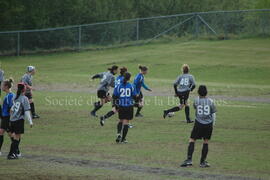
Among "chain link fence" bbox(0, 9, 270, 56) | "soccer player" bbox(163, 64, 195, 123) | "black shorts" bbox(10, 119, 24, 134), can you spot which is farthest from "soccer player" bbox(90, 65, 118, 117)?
"chain link fence" bbox(0, 9, 270, 56)

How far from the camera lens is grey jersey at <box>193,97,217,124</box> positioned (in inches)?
614

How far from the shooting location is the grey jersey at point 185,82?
23.3 metres

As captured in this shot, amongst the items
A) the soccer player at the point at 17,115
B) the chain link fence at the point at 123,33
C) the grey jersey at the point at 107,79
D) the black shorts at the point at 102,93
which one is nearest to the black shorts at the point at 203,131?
the soccer player at the point at 17,115

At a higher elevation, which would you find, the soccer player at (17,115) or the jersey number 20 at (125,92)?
the jersey number 20 at (125,92)

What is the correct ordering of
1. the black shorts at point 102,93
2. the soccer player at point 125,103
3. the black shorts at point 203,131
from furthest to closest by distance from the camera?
the black shorts at point 102,93, the soccer player at point 125,103, the black shorts at point 203,131

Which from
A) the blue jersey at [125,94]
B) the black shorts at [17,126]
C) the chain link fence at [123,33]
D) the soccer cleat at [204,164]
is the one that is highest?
the chain link fence at [123,33]

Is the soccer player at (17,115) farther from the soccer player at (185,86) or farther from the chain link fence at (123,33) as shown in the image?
the chain link fence at (123,33)

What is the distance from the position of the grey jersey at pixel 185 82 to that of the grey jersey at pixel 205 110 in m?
7.64

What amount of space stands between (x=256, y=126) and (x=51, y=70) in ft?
86.7

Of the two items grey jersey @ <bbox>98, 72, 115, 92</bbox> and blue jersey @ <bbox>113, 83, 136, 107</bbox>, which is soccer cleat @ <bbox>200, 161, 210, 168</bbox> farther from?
grey jersey @ <bbox>98, 72, 115, 92</bbox>

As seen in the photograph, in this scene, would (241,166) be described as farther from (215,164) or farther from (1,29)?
(1,29)

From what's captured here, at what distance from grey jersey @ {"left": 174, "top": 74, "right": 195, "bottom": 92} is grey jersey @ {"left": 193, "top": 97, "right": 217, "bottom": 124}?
7638mm

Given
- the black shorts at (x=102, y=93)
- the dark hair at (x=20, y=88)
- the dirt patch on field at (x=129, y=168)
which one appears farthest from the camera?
the black shorts at (x=102, y=93)

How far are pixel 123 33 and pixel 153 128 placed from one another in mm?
32942
